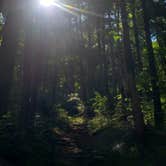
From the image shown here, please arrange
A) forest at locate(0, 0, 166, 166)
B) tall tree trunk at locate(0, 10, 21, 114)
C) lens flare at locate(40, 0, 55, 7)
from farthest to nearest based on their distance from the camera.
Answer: lens flare at locate(40, 0, 55, 7) → tall tree trunk at locate(0, 10, 21, 114) → forest at locate(0, 0, 166, 166)

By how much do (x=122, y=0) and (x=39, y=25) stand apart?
386 inches

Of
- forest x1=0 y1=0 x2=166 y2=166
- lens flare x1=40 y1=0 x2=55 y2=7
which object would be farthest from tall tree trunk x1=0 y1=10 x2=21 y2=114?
lens flare x1=40 y1=0 x2=55 y2=7

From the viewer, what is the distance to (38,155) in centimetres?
945

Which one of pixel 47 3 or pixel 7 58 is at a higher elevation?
pixel 47 3

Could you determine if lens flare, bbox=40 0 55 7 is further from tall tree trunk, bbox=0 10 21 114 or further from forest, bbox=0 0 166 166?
tall tree trunk, bbox=0 10 21 114

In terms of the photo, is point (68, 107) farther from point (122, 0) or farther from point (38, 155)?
point (38, 155)

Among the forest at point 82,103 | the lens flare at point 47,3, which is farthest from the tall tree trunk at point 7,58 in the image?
the lens flare at point 47,3

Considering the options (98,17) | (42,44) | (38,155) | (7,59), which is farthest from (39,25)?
(38,155)

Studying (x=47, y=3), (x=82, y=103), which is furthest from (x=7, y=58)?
(x=82, y=103)

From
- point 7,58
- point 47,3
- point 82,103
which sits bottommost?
point 82,103

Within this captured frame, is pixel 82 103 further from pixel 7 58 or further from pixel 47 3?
pixel 7 58

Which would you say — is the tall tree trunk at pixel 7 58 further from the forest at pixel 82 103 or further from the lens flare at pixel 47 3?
the lens flare at pixel 47 3

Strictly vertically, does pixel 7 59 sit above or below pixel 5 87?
above

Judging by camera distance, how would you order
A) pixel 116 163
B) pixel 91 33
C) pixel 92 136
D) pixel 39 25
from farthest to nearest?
pixel 91 33, pixel 39 25, pixel 92 136, pixel 116 163
